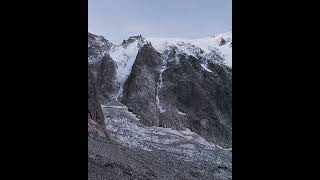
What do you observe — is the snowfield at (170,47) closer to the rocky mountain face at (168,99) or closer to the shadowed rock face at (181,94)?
the rocky mountain face at (168,99)

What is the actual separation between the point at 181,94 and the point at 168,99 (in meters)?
2.68

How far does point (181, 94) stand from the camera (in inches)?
2383

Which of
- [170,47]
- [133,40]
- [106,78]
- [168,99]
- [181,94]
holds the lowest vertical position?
[168,99]

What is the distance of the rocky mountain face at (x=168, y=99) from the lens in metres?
34.4

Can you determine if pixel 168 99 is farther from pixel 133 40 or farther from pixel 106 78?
pixel 133 40

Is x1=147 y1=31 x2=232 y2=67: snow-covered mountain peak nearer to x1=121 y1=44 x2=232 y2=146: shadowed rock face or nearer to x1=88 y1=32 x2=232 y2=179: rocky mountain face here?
x1=88 y1=32 x2=232 y2=179: rocky mountain face

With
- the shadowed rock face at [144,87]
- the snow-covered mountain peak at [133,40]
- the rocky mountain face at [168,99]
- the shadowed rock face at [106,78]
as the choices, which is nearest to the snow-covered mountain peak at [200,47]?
the rocky mountain face at [168,99]

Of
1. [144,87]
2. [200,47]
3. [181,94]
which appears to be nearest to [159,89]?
[144,87]

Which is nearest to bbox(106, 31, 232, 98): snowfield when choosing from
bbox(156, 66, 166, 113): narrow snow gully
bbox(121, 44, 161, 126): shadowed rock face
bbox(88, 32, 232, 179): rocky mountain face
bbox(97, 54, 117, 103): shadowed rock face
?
bbox(88, 32, 232, 179): rocky mountain face

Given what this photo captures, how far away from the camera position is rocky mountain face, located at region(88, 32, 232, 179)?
34.4 metres
